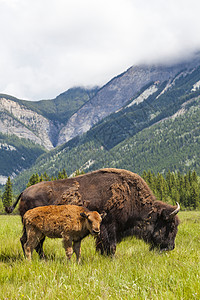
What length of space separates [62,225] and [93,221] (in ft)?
2.92

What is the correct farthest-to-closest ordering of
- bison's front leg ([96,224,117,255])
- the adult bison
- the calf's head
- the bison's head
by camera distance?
1. the bison's head
2. the adult bison
3. bison's front leg ([96,224,117,255])
4. the calf's head

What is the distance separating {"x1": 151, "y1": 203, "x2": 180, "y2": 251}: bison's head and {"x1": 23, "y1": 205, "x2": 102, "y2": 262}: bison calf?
2977mm

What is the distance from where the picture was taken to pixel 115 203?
27.0 feet

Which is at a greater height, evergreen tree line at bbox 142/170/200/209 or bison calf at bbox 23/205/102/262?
bison calf at bbox 23/205/102/262

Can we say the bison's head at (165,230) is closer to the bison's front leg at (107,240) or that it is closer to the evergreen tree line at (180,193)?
the bison's front leg at (107,240)

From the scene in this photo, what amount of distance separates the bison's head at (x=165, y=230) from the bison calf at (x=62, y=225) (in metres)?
2.98

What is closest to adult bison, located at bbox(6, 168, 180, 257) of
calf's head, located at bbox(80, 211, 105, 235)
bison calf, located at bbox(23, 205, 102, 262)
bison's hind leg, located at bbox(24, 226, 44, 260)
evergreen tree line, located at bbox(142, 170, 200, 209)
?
bison calf, located at bbox(23, 205, 102, 262)

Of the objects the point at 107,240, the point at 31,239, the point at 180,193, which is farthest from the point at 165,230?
the point at 180,193

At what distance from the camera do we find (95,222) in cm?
633

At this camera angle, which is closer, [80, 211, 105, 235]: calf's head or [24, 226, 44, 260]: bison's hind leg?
[80, 211, 105, 235]: calf's head

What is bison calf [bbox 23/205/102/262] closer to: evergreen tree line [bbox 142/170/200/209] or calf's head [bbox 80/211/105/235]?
calf's head [bbox 80/211/105/235]

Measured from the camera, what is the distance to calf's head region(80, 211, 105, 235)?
6.27 m

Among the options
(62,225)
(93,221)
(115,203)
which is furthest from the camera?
(115,203)

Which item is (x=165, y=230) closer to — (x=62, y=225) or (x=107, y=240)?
Result: (x=107, y=240)
